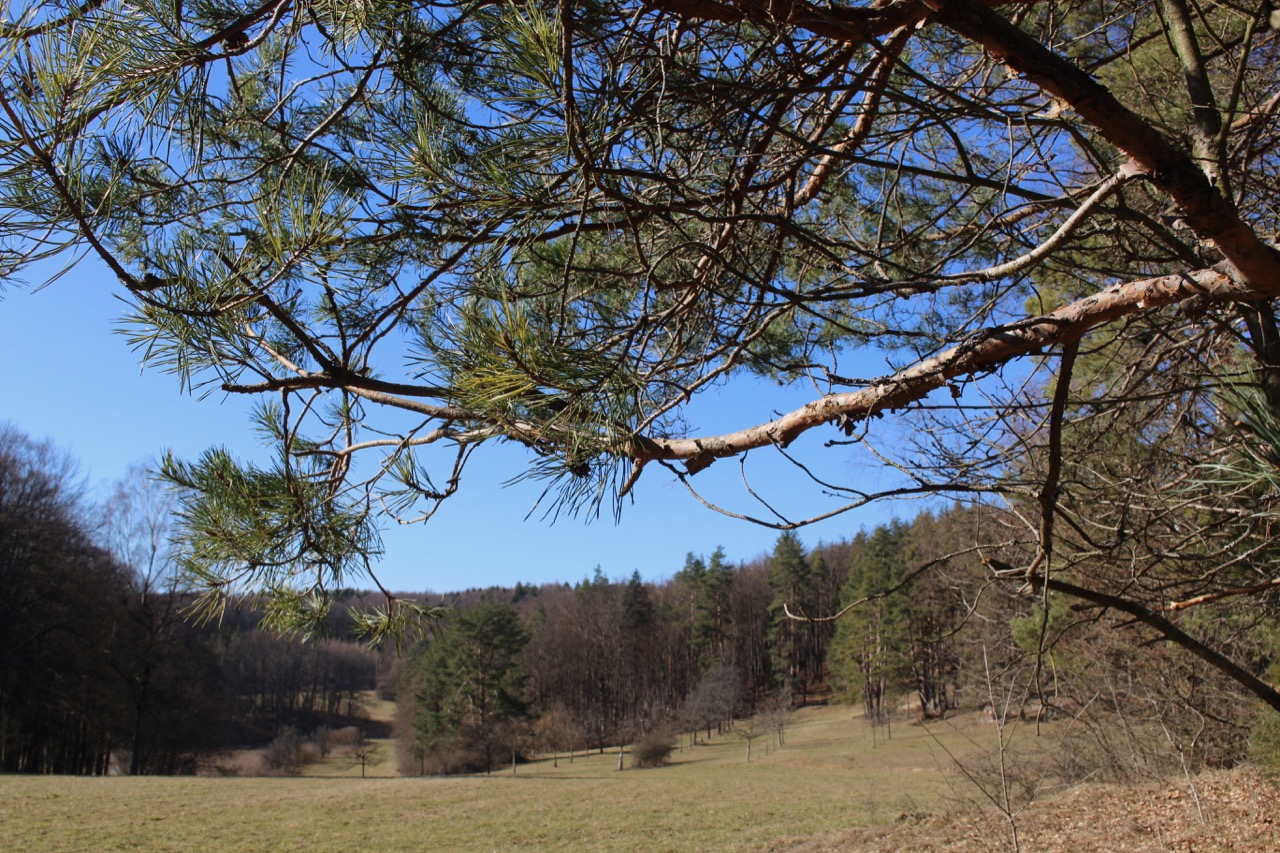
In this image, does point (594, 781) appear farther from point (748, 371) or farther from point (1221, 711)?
point (748, 371)

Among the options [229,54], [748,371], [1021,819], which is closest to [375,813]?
[1021,819]

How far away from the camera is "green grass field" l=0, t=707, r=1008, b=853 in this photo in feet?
38.9

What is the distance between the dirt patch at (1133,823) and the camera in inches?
216

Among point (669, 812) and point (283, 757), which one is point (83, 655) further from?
point (669, 812)

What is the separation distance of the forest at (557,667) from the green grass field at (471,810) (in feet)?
9.33

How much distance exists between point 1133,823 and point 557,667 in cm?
4447

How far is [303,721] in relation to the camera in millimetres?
52875

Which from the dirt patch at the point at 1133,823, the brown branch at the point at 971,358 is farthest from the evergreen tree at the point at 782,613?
the brown branch at the point at 971,358

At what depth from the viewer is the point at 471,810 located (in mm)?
16438

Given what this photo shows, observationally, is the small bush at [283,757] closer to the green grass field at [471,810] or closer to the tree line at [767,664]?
the tree line at [767,664]

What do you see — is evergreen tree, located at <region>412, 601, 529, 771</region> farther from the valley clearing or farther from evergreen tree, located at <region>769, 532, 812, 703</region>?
evergreen tree, located at <region>769, 532, 812, 703</region>

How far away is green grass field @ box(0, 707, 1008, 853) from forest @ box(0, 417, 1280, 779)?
112 inches

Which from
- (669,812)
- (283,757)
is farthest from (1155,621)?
(283,757)

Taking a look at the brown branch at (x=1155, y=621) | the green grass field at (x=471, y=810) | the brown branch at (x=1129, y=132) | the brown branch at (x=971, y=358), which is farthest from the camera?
the green grass field at (x=471, y=810)
